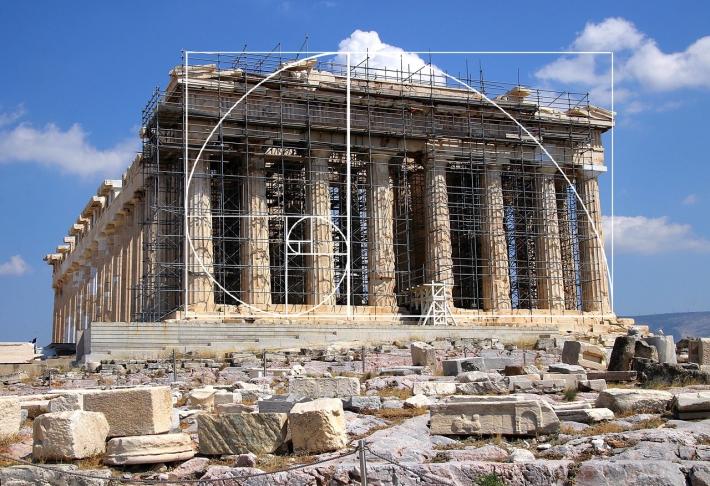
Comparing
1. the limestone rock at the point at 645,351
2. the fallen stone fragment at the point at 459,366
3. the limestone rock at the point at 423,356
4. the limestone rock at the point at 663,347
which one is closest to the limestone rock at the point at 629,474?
the fallen stone fragment at the point at 459,366

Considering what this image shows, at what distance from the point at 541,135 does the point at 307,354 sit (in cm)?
2024

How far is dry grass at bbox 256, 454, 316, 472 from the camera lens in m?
11.5

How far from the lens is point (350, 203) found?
129 ft

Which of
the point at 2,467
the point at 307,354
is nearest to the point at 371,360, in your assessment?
the point at 307,354

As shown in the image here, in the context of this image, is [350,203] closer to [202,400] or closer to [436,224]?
[436,224]

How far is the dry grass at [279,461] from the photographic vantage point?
1152cm

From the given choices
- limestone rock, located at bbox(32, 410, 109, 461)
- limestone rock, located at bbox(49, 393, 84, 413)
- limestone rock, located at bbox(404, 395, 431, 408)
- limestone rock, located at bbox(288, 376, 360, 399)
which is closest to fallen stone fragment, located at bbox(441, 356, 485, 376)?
limestone rock, located at bbox(288, 376, 360, 399)

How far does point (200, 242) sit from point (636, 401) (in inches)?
1036

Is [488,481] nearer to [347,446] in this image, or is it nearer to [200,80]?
[347,446]

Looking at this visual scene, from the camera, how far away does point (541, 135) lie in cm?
4594

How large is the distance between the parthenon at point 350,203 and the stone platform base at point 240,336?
255 cm

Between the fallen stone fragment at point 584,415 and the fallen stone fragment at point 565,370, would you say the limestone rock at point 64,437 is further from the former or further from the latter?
the fallen stone fragment at point 565,370

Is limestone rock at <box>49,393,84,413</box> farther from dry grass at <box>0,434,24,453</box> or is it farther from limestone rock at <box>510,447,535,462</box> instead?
limestone rock at <box>510,447,535,462</box>

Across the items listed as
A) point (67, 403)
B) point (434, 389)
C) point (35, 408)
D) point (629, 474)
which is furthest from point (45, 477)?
point (434, 389)
